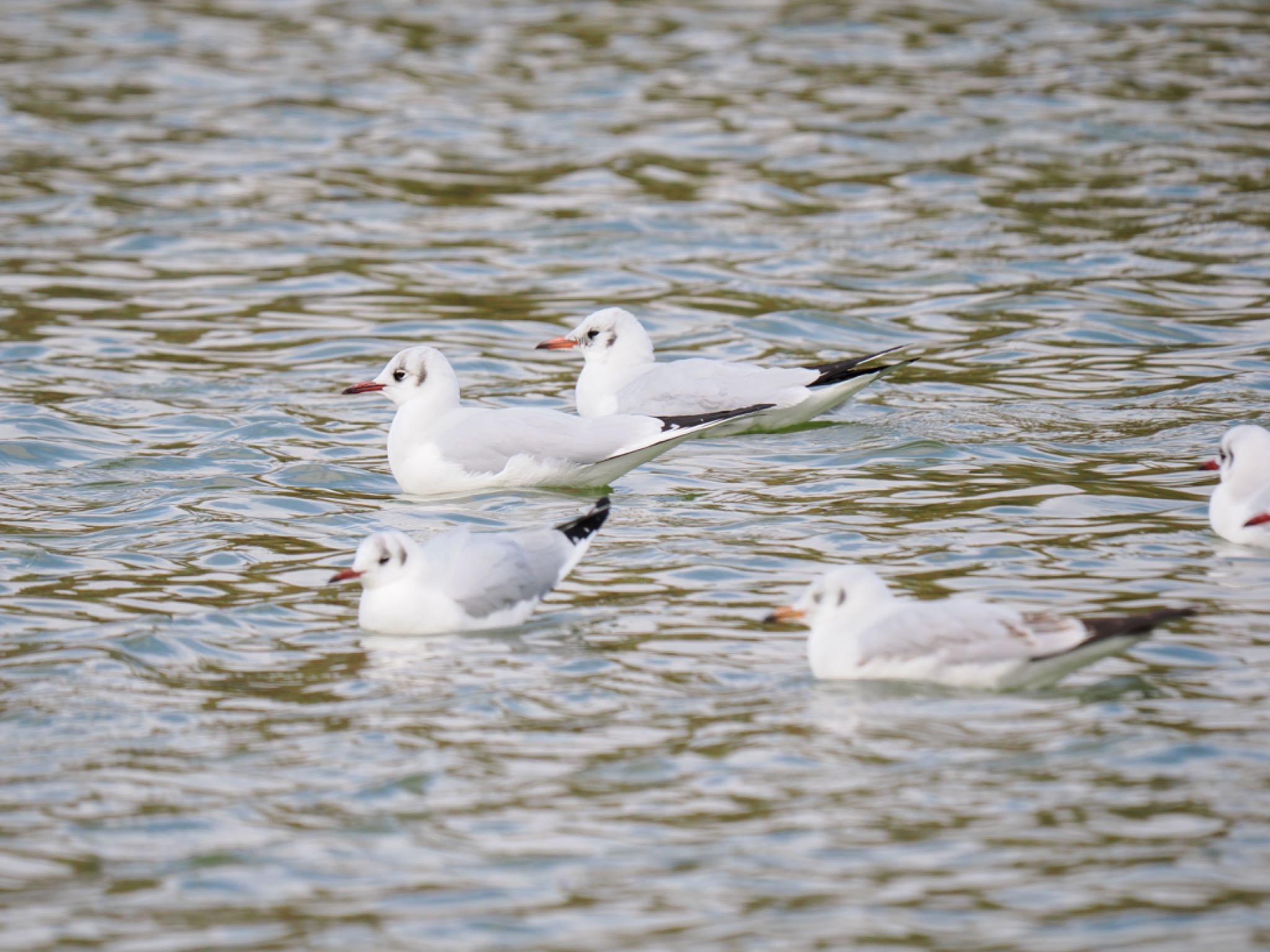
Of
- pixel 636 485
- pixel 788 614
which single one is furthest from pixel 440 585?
pixel 636 485

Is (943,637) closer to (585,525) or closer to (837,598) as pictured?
(837,598)

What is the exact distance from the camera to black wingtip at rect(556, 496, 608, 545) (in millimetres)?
8336

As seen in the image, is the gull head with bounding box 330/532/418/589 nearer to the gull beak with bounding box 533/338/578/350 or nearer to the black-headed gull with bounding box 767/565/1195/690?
the black-headed gull with bounding box 767/565/1195/690

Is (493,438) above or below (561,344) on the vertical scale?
below

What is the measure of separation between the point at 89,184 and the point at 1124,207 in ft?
Result: 30.6

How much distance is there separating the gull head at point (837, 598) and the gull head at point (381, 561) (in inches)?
63.7

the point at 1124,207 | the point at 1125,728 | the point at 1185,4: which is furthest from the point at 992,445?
the point at 1185,4

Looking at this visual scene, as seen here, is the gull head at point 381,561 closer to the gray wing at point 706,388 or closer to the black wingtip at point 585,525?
the black wingtip at point 585,525

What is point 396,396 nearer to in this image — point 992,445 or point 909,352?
point 992,445

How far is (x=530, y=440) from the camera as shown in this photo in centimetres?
990

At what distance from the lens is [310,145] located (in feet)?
61.8

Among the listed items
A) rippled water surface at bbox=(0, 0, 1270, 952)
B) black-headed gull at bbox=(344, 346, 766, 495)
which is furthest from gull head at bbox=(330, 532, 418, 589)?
black-headed gull at bbox=(344, 346, 766, 495)

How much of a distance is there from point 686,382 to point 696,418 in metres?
0.59

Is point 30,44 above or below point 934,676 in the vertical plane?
above
